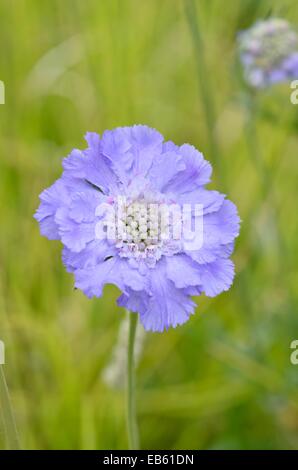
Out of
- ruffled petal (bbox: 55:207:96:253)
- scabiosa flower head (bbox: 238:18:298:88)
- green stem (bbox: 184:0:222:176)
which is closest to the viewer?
ruffled petal (bbox: 55:207:96:253)

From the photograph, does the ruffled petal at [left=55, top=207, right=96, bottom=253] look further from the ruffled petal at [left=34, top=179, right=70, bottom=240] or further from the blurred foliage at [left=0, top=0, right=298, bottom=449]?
the blurred foliage at [left=0, top=0, right=298, bottom=449]

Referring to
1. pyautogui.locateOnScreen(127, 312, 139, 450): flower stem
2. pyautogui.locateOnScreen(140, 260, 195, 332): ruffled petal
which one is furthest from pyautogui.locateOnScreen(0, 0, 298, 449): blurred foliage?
pyautogui.locateOnScreen(140, 260, 195, 332): ruffled petal

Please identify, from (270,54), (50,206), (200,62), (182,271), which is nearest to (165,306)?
(182,271)

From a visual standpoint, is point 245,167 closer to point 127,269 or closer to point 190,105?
point 190,105

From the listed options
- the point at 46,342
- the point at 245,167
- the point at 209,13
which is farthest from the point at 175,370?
the point at 209,13

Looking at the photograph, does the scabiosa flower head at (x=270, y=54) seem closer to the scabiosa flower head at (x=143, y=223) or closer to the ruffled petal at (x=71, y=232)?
the scabiosa flower head at (x=143, y=223)

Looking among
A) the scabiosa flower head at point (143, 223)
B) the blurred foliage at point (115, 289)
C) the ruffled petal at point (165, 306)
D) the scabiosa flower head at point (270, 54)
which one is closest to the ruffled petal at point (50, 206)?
the scabiosa flower head at point (143, 223)

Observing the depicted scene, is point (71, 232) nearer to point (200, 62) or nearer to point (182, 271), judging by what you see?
point (182, 271)
